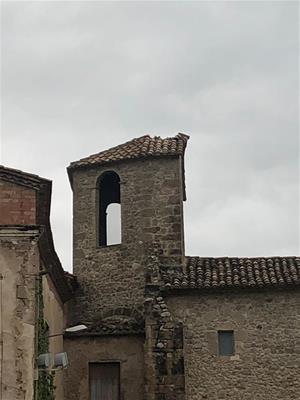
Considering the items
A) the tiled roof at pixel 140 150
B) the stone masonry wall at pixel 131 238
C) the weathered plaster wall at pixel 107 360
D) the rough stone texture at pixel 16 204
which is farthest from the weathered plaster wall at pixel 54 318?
the tiled roof at pixel 140 150

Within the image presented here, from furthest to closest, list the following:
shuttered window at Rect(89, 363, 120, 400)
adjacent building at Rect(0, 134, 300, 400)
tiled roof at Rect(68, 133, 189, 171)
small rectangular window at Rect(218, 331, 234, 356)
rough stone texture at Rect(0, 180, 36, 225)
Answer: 1. tiled roof at Rect(68, 133, 189, 171)
2. shuttered window at Rect(89, 363, 120, 400)
3. small rectangular window at Rect(218, 331, 234, 356)
4. adjacent building at Rect(0, 134, 300, 400)
5. rough stone texture at Rect(0, 180, 36, 225)

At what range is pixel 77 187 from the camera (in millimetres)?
24438

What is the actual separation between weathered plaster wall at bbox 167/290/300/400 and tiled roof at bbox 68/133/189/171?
194 inches

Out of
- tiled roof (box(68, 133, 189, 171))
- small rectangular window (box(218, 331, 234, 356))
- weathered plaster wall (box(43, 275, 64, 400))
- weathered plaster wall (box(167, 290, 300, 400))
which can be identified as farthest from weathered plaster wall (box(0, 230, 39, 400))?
tiled roof (box(68, 133, 189, 171))

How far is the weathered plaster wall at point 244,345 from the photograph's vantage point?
20297 mm

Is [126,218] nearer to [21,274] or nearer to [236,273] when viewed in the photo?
[236,273]

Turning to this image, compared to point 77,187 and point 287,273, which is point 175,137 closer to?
point 77,187

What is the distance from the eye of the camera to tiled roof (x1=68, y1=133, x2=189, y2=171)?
23.4m

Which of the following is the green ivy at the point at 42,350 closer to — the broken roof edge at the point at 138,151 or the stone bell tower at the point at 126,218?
the stone bell tower at the point at 126,218

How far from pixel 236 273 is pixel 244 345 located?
213cm

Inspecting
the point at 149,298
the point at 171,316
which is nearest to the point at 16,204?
the point at 149,298

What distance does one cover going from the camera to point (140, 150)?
23.8 metres

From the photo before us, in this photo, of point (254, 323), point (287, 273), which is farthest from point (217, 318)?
point (287, 273)

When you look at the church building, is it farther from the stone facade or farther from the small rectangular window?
the stone facade
